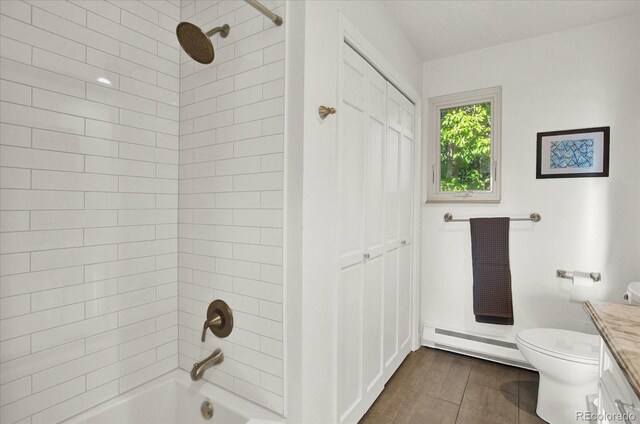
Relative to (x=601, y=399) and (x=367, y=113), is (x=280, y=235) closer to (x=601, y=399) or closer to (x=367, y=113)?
(x=367, y=113)

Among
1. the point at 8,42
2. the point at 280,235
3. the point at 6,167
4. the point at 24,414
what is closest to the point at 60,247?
the point at 6,167

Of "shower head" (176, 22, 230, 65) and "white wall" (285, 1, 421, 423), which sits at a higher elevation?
"shower head" (176, 22, 230, 65)

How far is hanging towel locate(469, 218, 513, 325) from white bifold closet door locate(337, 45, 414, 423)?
1.86 ft

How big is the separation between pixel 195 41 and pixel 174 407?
1680 millimetres

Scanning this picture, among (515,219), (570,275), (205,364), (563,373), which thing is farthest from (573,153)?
(205,364)

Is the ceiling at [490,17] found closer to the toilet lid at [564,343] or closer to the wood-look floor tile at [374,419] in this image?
the toilet lid at [564,343]

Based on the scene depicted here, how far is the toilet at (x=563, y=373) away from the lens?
1.77 metres

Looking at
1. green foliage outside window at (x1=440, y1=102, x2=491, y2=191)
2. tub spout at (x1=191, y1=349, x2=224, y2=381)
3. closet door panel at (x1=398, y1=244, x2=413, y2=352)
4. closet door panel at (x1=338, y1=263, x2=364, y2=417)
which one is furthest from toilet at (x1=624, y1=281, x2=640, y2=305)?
tub spout at (x1=191, y1=349, x2=224, y2=381)

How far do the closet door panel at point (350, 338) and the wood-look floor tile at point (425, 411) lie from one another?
0.35 m

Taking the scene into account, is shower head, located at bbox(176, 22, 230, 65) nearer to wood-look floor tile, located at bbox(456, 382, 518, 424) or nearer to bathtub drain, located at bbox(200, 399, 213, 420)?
bathtub drain, located at bbox(200, 399, 213, 420)

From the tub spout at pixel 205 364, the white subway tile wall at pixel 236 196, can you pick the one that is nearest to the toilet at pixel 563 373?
the white subway tile wall at pixel 236 196

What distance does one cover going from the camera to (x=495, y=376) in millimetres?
2402

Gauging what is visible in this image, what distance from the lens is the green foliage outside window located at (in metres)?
2.69

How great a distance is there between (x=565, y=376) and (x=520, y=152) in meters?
1.56
